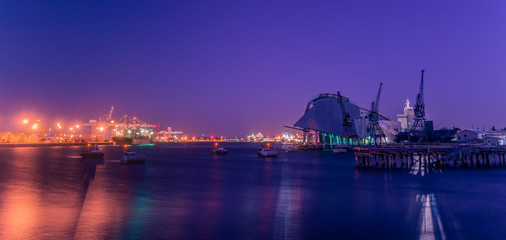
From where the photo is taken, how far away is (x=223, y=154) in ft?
383

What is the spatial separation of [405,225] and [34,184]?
33.7m

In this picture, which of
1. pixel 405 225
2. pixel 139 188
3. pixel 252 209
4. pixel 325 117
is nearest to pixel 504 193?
pixel 405 225

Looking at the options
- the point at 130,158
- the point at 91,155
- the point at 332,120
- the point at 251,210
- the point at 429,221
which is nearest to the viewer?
the point at 429,221

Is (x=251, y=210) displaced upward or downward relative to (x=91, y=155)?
downward

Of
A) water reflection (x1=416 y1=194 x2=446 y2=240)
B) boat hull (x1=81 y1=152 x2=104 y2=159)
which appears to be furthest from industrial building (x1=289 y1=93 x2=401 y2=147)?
water reflection (x1=416 y1=194 x2=446 y2=240)

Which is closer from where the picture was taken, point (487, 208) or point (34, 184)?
point (487, 208)

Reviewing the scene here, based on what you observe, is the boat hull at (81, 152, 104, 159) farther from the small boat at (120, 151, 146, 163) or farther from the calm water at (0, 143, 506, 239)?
the calm water at (0, 143, 506, 239)

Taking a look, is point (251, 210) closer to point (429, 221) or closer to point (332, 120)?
point (429, 221)

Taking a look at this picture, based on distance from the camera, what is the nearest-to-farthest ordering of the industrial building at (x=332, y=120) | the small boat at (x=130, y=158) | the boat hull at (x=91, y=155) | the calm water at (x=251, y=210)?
the calm water at (x=251, y=210), the small boat at (x=130, y=158), the boat hull at (x=91, y=155), the industrial building at (x=332, y=120)

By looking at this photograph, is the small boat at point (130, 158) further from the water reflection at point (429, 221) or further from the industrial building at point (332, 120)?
the industrial building at point (332, 120)

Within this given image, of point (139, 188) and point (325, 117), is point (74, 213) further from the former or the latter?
point (325, 117)

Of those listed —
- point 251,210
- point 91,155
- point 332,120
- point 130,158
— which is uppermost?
point 332,120

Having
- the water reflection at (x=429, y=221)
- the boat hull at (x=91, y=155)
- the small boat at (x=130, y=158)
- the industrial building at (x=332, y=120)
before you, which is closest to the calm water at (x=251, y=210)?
the water reflection at (x=429, y=221)

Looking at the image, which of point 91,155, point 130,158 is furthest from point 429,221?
point 91,155
